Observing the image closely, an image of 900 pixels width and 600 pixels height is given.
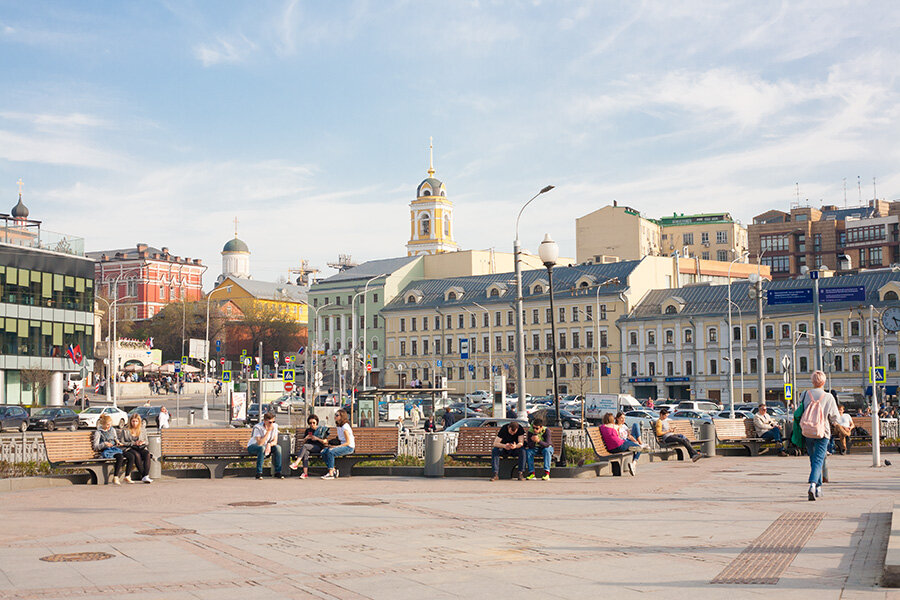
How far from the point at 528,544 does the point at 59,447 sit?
36.5 feet

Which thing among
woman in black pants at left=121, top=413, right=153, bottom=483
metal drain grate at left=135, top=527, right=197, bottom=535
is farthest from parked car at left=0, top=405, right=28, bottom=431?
metal drain grate at left=135, top=527, right=197, bottom=535

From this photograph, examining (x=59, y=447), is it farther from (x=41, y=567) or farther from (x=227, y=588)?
A: (x=227, y=588)

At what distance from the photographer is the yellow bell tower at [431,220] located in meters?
136

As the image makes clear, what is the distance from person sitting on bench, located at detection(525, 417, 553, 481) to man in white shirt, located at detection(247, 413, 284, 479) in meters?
4.83

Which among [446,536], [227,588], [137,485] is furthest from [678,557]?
[137,485]

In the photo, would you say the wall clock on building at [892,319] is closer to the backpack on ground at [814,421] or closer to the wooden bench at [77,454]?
the backpack on ground at [814,421]

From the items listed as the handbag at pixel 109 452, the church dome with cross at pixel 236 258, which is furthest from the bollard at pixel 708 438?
the church dome with cross at pixel 236 258

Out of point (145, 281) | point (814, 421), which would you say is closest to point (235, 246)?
point (145, 281)

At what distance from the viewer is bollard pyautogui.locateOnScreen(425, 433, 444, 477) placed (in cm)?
2025

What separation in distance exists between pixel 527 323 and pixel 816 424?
276 ft

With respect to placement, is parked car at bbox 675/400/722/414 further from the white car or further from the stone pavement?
the stone pavement

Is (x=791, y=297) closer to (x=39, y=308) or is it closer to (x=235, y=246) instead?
(x=39, y=308)

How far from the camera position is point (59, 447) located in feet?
61.6

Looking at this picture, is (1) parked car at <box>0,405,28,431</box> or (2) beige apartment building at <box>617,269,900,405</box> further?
(2) beige apartment building at <box>617,269,900,405</box>
